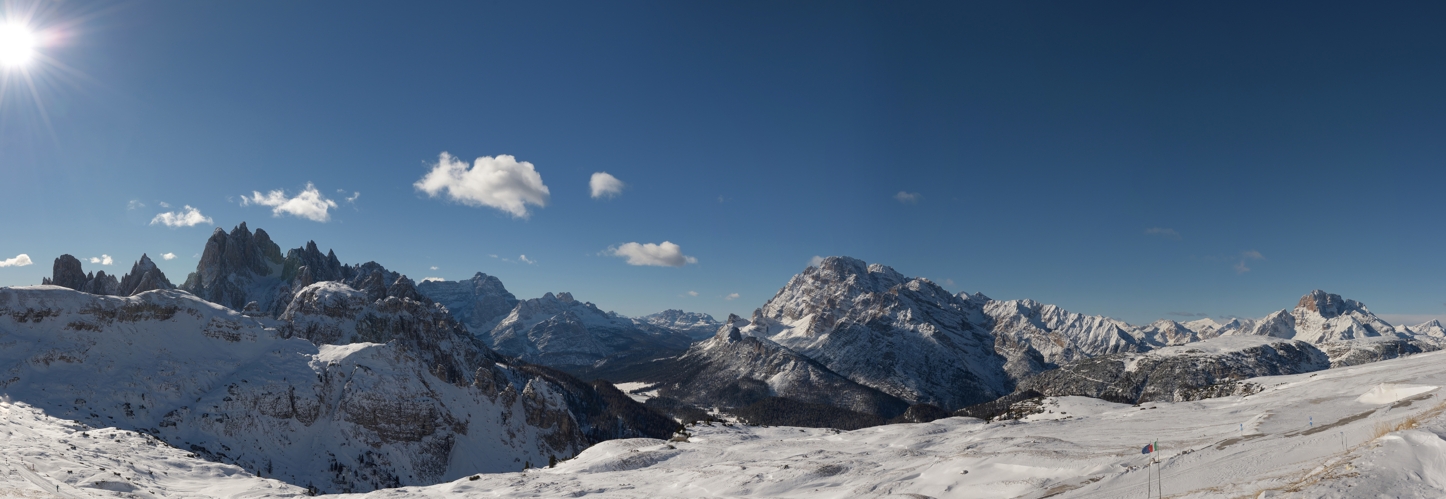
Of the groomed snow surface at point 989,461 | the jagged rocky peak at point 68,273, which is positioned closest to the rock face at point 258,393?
the groomed snow surface at point 989,461

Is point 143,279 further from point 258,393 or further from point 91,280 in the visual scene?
point 258,393

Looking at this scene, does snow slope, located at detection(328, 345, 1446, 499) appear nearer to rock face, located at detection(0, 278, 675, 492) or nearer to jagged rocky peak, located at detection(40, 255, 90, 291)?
rock face, located at detection(0, 278, 675, 492)

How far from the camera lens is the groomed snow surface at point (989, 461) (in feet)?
65.3

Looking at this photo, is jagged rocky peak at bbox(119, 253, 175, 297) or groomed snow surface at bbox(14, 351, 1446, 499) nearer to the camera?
groomed snow surface at bbox(14, 351, 1446, 499)

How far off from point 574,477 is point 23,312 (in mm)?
81463

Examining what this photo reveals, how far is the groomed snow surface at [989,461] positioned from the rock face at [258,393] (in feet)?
32.4

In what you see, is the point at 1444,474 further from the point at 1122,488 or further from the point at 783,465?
the point at 783,465

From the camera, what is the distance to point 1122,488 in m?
26.4

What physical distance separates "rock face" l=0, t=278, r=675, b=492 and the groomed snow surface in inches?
388

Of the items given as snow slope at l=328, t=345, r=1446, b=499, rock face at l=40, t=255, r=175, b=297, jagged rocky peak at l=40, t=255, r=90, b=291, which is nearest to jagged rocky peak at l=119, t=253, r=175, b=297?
rock face at l=40, t=255, r=175, b=297

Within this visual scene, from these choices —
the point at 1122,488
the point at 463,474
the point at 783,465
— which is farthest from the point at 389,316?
the point at 1122,488

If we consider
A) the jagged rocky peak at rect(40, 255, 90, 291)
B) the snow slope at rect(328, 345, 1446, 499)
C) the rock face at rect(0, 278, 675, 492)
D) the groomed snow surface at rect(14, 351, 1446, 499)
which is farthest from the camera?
the jagged rocky peak at rect(40, 255, 90, 291)

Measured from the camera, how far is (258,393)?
262 feet

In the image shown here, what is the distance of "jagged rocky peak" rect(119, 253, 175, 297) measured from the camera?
147 metres
